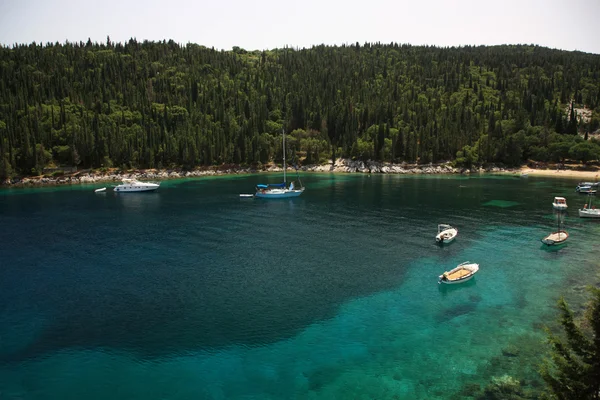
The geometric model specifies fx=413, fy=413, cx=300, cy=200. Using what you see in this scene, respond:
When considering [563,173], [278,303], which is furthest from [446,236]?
[563,173]

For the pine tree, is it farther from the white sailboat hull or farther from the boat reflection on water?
the boat reflection on water

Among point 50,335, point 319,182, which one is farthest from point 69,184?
point 50,335

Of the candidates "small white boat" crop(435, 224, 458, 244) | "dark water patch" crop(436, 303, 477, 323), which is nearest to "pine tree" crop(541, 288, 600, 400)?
"dark water patch" crop(436, 303, 477, 323)

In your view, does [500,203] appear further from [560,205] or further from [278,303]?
[278,303]

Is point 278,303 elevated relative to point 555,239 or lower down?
lower down

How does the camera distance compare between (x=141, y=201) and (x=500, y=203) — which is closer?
(x=500, y=203)

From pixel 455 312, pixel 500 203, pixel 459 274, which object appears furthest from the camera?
pixel 500 203
